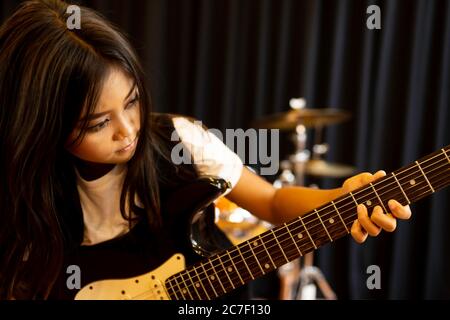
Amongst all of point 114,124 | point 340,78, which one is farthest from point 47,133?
point 340,78

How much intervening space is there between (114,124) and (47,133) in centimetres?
13

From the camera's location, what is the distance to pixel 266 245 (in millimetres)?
986

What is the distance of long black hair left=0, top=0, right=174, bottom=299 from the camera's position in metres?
0.99

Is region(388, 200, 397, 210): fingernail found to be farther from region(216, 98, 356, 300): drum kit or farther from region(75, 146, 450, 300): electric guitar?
region(216, 98, 356, 300): drum kit

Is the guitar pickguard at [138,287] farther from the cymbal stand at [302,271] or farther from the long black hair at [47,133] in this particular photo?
the cymbal stand at [302,271]

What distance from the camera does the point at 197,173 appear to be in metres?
1.15

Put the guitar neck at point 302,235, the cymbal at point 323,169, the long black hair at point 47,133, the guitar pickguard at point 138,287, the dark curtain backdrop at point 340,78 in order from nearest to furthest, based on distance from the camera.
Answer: the guitar neck at point 302,235, the long black hair at point 47,133, the guitar pickguard at point 138,287, the cymbal at point 323,169, the dark curtain backdrop at point 340,78

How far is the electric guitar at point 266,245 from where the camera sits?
85 centimetres

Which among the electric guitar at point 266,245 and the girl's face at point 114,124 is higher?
the girl's face at point 114,124

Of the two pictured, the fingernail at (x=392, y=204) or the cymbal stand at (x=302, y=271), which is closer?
the fingernail at (x=392, y=204)

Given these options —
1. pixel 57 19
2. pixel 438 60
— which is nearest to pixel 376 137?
pixel 438 60

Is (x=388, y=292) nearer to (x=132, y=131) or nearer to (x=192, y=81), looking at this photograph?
(x=192, y=81)

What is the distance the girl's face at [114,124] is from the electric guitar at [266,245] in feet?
0.57

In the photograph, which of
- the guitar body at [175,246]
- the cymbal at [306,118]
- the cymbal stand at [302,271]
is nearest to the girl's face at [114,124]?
the guitar body at [175,246]
